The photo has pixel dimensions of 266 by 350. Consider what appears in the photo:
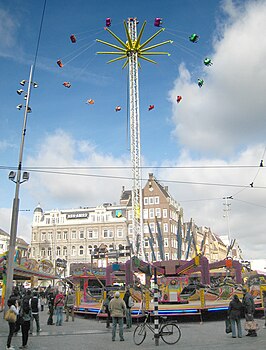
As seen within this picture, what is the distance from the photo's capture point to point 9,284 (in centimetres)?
1762

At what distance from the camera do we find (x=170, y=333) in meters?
12.2

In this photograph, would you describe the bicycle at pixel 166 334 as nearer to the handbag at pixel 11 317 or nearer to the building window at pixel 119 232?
the handbag at pixel 11 317

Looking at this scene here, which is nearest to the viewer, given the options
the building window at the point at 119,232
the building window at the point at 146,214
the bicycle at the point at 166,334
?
the bicycle at the point at 166,334

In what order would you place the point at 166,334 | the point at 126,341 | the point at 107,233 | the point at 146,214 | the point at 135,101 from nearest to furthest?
the point at 166,334, the point at 126,341, the point at 135,101, the point at 146,214, the point at 107,233

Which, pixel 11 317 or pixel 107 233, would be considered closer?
pixel 11 317

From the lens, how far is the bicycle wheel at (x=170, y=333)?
12016 millimetres

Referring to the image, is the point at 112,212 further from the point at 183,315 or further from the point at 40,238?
the point at 183,315

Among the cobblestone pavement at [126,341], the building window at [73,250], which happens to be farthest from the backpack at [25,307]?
the building window at [73,250]

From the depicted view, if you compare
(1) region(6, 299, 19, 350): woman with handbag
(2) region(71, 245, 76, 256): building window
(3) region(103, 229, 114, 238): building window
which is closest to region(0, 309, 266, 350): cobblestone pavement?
(1) region(6, 299, 19, 350): woman with handbag

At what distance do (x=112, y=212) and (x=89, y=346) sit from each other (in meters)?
62.9

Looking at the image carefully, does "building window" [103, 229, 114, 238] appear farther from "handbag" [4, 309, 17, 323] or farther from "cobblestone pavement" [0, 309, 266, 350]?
"handbag" [4, 309, 17, 323]

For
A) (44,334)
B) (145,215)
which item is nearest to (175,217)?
(145,215)

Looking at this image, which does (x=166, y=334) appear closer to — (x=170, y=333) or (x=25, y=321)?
(x=170, y=333)

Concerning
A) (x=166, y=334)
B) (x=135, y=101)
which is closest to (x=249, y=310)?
(x=166, y=334)
